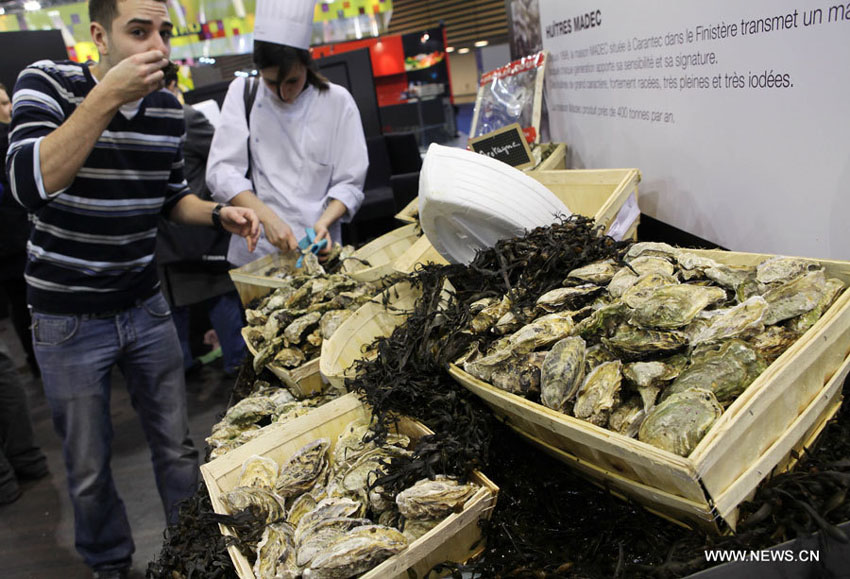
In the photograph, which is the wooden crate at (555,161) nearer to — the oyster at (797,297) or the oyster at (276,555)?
the oyster at (797,297)

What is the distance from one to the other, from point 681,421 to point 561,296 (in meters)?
0.40

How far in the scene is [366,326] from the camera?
1.52 metres

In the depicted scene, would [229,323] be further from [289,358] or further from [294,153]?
[289,358]

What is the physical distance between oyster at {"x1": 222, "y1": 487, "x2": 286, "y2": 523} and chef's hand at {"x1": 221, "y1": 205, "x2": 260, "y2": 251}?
123cm

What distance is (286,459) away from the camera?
1.21 metres

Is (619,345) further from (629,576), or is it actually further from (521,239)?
(521,239)

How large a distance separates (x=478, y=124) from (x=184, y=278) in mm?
2372

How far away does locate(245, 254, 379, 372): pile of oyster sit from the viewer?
65.1 inches

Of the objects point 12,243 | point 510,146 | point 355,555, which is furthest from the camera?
point 12,243

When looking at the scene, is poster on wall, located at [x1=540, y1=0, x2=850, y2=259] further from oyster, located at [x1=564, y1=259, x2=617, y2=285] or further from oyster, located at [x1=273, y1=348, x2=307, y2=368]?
oyster, located at [x1=273, y1=348, x2=307, y2=368]

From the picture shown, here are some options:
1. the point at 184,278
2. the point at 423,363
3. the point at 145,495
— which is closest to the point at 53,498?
the point at 145,495

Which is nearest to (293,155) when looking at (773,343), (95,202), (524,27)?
(95,202)

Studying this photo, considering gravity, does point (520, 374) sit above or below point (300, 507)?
above

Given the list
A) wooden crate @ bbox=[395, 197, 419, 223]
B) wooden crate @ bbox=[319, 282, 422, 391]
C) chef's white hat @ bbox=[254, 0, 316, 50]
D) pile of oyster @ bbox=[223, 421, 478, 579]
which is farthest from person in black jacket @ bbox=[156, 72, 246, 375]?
pile of oyster @ bbox=[223, 421, 478, 579]
